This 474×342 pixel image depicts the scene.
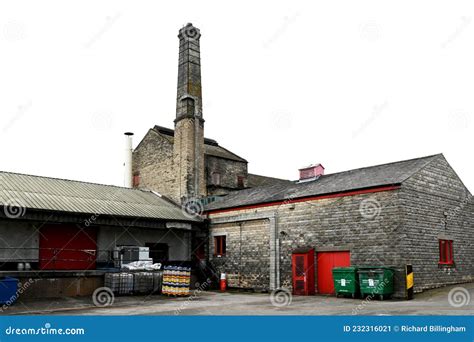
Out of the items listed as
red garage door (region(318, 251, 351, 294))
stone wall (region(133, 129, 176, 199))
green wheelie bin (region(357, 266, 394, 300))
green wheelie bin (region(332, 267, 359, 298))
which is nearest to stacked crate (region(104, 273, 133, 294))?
red garage door (region(318, 251, 351, 294))

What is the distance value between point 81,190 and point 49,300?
283 inches

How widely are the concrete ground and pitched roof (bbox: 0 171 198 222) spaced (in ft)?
13.0

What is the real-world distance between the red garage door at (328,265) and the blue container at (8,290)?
36.8 ft

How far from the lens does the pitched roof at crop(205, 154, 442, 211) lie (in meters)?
19.2

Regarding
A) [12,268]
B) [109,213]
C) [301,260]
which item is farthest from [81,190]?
[301,260]

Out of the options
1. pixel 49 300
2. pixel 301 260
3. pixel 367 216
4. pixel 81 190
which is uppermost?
pixel 81 190

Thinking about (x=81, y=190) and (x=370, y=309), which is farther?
(x=81, y=190)

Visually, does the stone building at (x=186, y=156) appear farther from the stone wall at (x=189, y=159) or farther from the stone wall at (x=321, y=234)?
the stone wall at (x=321, y=234)

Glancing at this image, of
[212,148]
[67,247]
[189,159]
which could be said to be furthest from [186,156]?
[67,247]

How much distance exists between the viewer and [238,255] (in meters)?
23.7

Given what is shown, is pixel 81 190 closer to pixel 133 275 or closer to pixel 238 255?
pixel 133 275

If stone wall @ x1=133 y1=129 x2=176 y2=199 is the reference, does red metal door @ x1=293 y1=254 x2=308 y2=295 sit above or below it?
below

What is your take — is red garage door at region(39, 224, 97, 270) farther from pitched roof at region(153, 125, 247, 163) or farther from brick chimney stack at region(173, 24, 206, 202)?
pitched roof at region(153, 125, 247, 163)

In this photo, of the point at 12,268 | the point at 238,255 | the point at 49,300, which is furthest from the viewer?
the point at 238,255
